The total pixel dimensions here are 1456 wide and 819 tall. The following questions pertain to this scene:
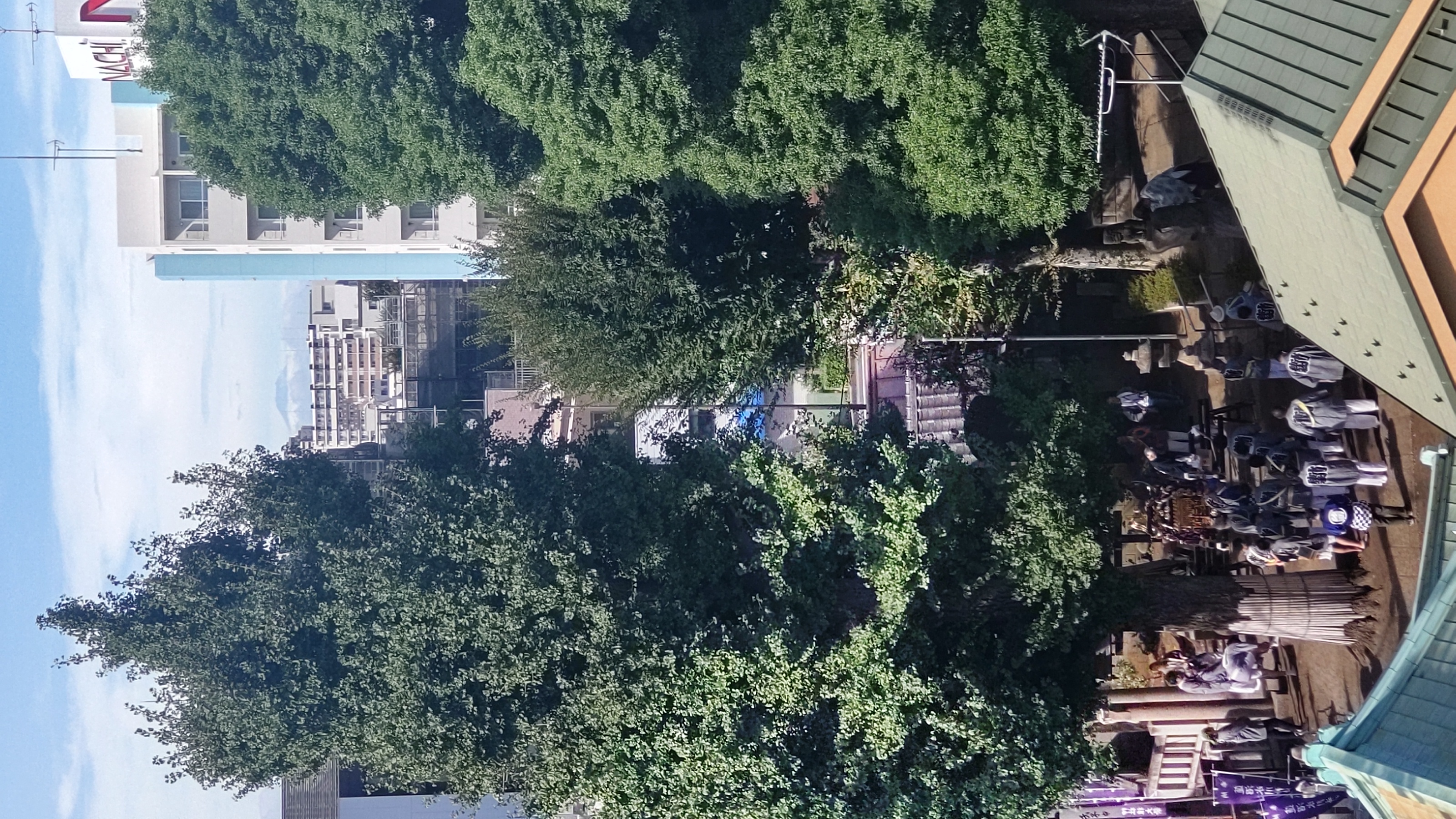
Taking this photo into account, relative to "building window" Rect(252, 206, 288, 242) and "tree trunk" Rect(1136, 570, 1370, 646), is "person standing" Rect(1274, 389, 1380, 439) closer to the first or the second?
"tree trunk" Rect(1136, 570, 1370, 646)

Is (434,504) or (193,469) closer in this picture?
(434,504)

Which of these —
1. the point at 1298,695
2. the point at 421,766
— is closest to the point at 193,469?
the point at 421,766

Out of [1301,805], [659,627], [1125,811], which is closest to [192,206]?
[659,627]

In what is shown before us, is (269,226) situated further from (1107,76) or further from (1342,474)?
(1342,474)

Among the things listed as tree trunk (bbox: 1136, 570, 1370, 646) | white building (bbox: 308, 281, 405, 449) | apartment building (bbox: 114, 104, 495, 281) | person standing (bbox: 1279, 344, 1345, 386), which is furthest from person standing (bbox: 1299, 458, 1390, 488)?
white building (bbox: 308, 281, 405, 449)

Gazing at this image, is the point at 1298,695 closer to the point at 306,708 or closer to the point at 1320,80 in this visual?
the point at 1320,80

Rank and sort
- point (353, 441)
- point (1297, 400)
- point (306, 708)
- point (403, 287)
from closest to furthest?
point (1297, 400)
point (306, 708)
point (403, 287)
point (353, 441)

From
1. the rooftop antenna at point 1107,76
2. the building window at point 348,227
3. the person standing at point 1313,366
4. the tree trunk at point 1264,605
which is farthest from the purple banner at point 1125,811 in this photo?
the building window at point 348,227
